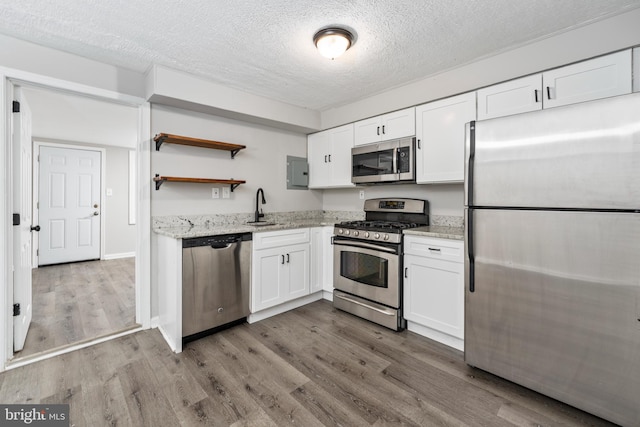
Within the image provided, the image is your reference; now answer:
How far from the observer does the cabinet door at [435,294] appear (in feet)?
7.41

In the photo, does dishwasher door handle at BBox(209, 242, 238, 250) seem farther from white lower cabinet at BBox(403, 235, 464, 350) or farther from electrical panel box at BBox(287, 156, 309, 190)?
white lower cabinet at BBox(403, 235, 464, 350)

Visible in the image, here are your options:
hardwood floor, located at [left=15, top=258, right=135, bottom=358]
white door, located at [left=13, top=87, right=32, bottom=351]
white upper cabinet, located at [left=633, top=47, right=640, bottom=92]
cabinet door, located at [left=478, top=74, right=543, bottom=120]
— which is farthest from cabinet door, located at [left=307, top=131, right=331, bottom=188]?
white door, located at [left=13, top=87, right=32, bottom=351]

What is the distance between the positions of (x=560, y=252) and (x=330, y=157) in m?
2.56

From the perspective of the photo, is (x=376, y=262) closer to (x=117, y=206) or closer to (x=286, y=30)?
(x=286, y=30)

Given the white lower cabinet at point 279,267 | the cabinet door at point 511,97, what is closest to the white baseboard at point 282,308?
the white lower cabinet at point 279,267

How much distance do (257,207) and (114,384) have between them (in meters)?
1.95

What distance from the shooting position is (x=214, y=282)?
2.47m

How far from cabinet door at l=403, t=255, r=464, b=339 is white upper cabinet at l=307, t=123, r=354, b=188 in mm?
1318

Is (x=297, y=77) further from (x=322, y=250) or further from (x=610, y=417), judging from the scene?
(x=610, y=417)

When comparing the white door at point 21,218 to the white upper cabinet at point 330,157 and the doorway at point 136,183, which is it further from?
the white upper cabinet at point 330,157

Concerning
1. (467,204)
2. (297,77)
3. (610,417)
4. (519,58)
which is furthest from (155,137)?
(610,417)

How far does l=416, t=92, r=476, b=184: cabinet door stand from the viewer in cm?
248

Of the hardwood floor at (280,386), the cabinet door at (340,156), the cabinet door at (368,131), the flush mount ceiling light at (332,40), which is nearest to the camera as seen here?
the hardwood floor at (280,386)

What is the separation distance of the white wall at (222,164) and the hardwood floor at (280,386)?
1307mm
